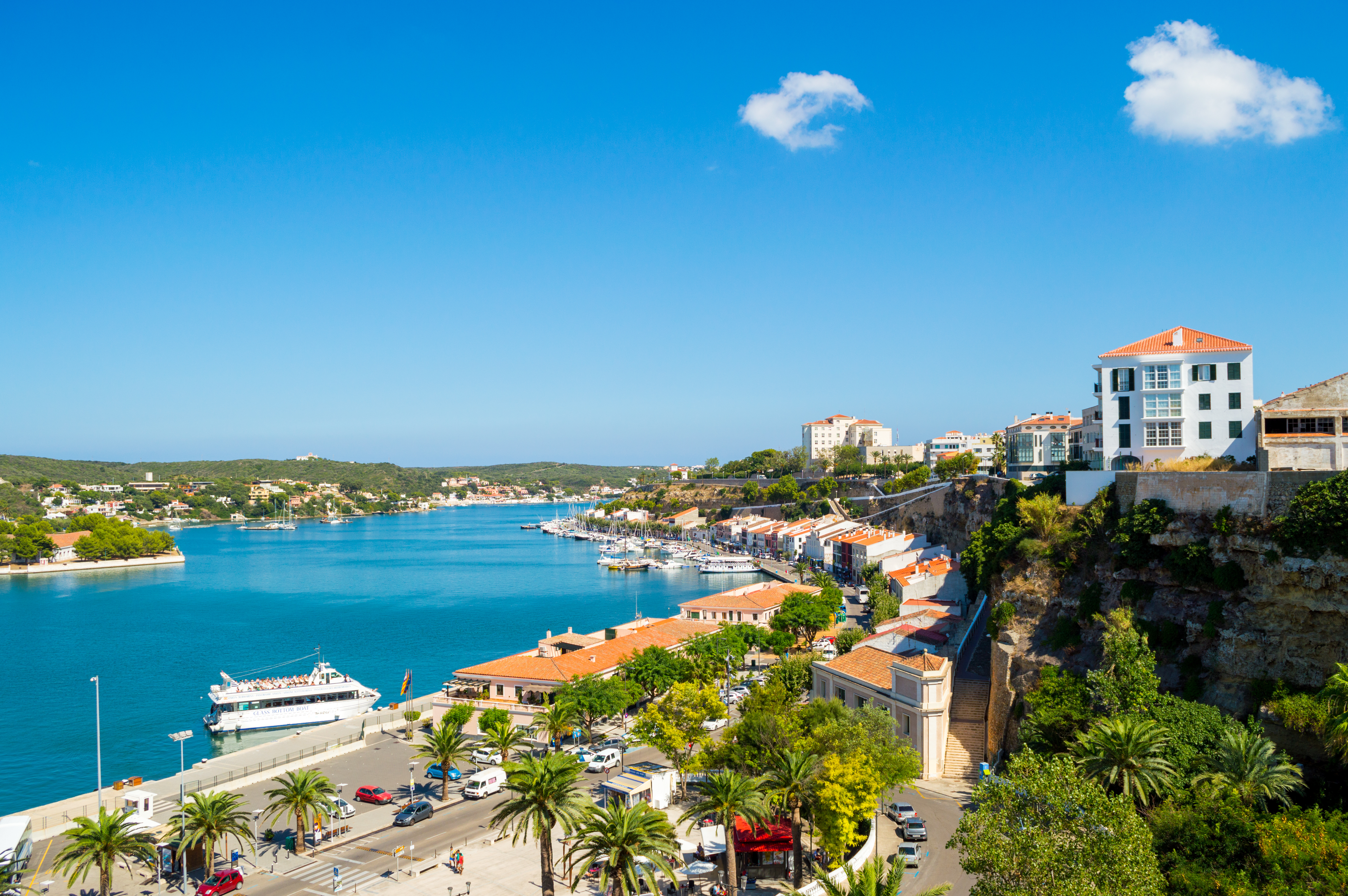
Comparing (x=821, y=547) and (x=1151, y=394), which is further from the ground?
(x=1151, y=394)

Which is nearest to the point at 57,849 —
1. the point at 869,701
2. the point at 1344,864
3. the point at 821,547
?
the point at 869,701

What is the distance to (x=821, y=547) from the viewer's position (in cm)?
10081

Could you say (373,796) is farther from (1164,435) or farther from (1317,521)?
(1164,435)

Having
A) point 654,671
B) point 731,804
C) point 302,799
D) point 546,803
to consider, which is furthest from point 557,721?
point 731,804

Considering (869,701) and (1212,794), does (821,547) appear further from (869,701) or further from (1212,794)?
(1212,794)

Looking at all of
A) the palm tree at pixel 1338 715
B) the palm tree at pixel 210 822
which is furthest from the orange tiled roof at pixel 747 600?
the palm tree at pixel 210 822

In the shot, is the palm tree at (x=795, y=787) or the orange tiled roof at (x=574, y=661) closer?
the palm tree at (x=795, y=787)

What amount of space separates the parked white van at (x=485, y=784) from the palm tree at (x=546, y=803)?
340 inches

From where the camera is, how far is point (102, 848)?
2203cm

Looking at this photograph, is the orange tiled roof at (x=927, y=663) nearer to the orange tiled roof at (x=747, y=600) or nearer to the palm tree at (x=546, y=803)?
the palm tree at (x=546, y=803)

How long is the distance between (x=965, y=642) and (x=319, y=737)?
3215 centimetres

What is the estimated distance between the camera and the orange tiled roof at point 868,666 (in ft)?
110

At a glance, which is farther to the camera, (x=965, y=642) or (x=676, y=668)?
(x=965, y=642)

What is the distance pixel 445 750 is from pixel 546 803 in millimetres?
9722
